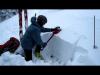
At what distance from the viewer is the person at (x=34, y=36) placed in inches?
169

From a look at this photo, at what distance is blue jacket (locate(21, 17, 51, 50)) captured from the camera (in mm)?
4316

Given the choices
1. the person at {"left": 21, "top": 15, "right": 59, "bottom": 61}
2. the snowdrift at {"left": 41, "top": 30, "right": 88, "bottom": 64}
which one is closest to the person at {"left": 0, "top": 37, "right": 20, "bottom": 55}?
the person at {"left": 21, "top": 15, "right": 59, "bottom": 61}

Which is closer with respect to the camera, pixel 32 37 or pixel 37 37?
pixel 37 37

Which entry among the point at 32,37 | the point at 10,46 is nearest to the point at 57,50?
the point at 32,37

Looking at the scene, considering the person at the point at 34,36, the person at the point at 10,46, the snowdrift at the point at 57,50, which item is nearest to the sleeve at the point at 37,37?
the person at the point at 34,36

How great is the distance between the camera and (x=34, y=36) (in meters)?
4.41

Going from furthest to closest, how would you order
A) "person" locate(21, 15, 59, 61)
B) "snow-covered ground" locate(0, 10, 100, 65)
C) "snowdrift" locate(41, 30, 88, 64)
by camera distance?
"person" locate(21, 15, 59, 61) → "snowdrift" locate(41, 30, 88, 64) → "snow-covered ground" locate(0, 10, 100, 65)

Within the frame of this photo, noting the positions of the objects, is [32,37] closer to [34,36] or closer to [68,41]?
[34,36]

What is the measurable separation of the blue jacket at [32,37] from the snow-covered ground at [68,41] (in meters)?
0.22

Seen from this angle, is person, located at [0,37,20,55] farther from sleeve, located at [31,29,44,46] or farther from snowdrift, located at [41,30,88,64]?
snowdrift, located at [41,30,88,64]

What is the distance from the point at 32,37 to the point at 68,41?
1.77 feet

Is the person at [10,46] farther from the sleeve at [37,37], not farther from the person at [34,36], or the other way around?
the sleeve at [37,37]

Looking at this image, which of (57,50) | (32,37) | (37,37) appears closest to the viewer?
(57,50)
